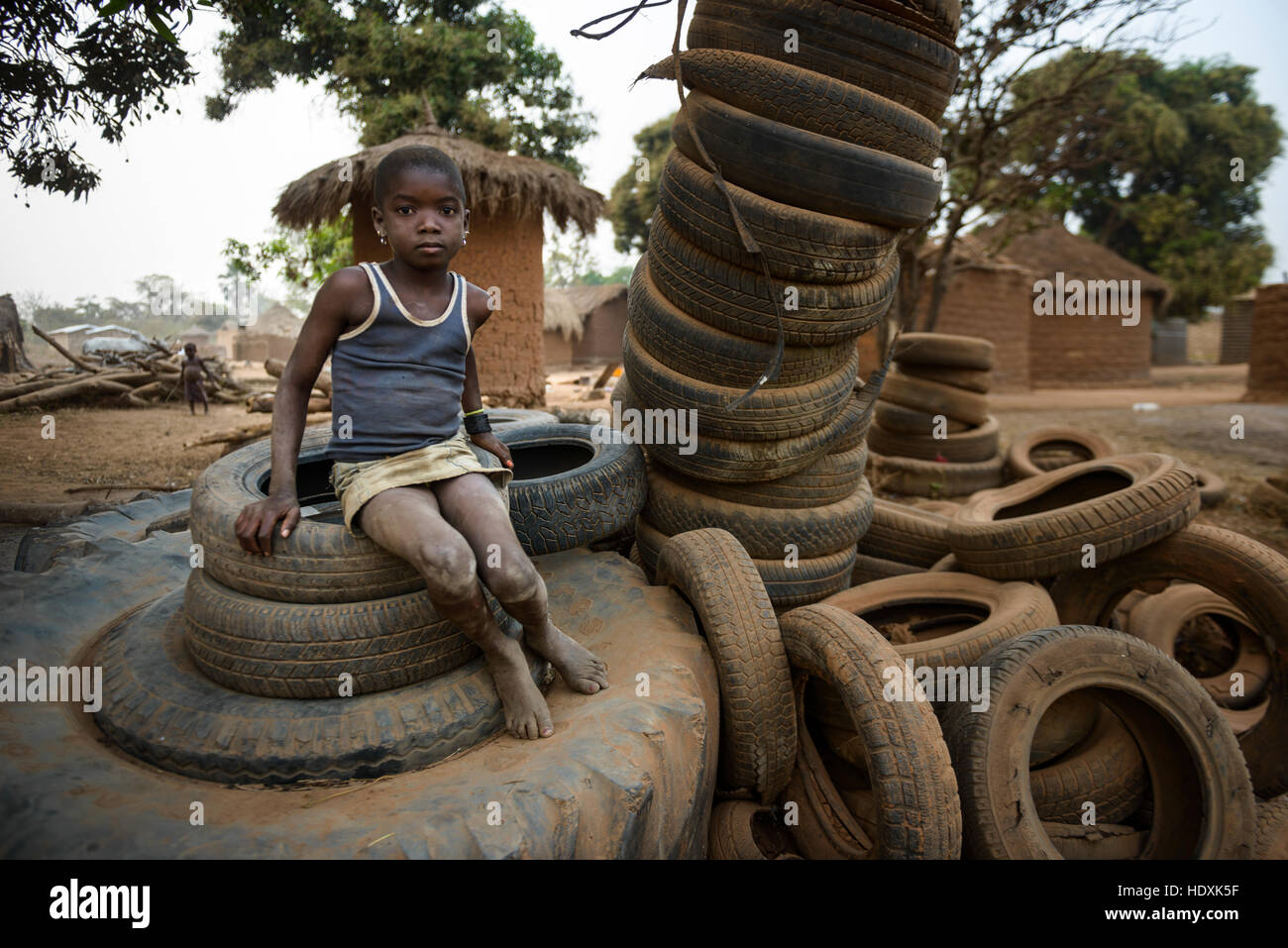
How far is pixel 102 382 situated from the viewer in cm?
380

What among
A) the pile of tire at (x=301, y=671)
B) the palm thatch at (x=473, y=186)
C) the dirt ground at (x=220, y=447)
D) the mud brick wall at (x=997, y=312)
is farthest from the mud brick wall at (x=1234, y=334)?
the pile of tire at (x=301, y=671)

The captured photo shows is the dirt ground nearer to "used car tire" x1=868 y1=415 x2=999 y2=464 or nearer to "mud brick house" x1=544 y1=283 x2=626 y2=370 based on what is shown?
"used car tire" x1=868 y1=415 x2=999 y2=464

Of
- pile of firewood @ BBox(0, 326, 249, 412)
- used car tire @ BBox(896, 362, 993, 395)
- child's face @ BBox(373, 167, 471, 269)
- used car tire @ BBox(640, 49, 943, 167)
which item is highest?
used car tire @ BBox(640, 49, 943, 167)

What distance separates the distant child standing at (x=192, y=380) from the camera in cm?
530

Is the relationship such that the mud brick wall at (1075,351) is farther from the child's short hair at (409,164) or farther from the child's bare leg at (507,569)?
the child's short hair at (409,164)

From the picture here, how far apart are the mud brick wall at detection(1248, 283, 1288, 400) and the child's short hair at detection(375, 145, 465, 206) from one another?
14.5 meters

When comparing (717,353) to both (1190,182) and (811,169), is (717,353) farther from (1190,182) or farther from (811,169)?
(1190,182)

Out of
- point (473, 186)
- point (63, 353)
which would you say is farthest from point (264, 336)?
point (63, 353)

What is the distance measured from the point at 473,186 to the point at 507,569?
755 centimetres

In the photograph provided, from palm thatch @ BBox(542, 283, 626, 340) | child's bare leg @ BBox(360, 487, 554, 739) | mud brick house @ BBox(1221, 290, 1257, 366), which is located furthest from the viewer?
mud brick house @ BBox(1221, 290, 1257, 366)

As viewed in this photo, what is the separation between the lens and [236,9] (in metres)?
3.46

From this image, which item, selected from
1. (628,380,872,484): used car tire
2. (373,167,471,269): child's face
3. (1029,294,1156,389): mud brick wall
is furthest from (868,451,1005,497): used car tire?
(1029,294,1156,389): mud brick wall

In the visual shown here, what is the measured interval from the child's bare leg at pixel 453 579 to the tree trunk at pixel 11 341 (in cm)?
194

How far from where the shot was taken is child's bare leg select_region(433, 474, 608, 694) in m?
2.12
